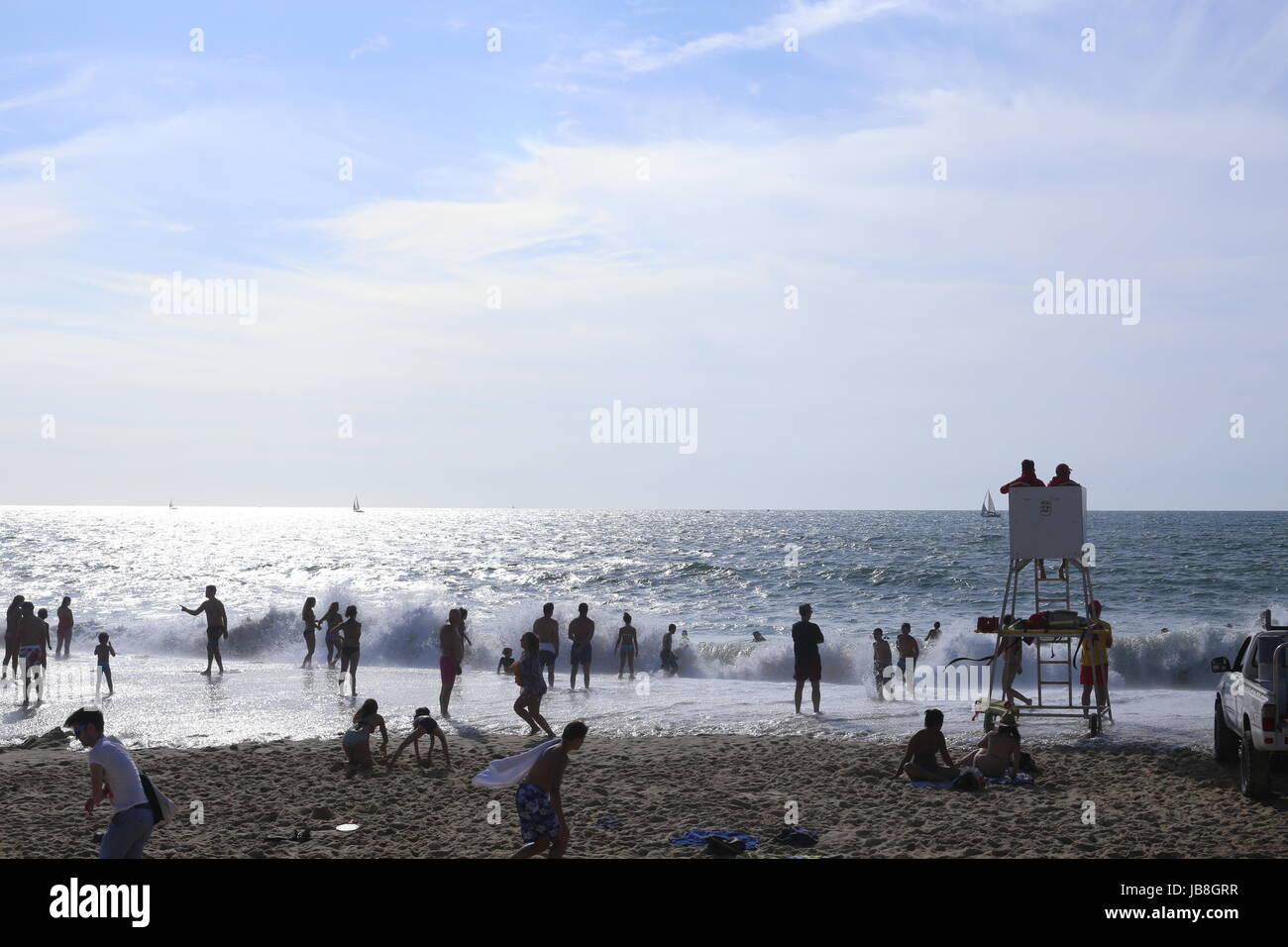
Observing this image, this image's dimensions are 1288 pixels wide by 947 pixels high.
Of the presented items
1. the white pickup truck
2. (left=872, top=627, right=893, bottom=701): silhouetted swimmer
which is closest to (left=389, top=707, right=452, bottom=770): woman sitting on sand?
the white pickup truck

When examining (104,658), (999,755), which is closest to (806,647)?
(999,755)

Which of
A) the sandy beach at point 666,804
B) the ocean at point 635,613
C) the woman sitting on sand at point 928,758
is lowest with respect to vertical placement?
the ocean at point 635,613

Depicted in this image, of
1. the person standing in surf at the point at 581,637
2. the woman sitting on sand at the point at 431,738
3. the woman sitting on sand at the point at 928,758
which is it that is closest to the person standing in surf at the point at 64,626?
the person standing in surf at the point at 581,637

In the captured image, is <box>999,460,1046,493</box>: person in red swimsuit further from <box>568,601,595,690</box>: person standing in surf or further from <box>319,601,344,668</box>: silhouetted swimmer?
<box>319,601,344,668</box>: silhouetted swimmer

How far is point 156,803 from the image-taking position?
23.9ft

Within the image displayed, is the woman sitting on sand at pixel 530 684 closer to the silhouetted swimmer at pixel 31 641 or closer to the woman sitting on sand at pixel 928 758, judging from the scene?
the woman sitting on sand at pixel 928 758

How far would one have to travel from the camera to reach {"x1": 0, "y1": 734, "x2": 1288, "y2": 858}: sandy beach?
9461mm

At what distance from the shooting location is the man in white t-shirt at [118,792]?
23.4ft

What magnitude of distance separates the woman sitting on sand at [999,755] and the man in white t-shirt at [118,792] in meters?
8.48

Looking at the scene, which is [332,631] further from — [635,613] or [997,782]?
[635,613]
